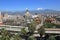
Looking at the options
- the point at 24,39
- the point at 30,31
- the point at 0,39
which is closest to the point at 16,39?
the point at 0,39

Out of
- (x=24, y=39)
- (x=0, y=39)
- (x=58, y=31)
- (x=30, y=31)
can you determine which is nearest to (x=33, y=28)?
(x=30, y=31)

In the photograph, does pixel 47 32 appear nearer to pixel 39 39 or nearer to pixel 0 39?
pixel 39 39

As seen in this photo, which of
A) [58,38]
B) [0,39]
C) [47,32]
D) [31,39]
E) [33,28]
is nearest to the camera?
[0,39]

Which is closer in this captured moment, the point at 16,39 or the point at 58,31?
the point at 16,39

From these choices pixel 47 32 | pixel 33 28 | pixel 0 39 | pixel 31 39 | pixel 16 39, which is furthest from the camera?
pixel 47 32

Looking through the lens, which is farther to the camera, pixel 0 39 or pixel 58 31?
pixel 58 31

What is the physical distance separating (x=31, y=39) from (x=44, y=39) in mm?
3604

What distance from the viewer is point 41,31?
70.4 feet

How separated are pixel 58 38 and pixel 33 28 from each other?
9.97ft

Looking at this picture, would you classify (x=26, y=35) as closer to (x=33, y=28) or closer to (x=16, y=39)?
(x=33, y=28)

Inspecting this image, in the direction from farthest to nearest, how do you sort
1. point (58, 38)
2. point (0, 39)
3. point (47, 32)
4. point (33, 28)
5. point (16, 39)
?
1. point (47, 32)
2. point (33, 28)
3. point (58, 38)
4. point (0, 39)
5. point (16, 39)

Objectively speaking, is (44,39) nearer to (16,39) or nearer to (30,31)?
(30,31)

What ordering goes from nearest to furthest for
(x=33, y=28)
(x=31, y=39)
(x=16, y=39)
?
(x=16, y=39)
(x=31, y=39)
(x=33, y=28)

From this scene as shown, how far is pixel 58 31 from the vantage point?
2464 cm
